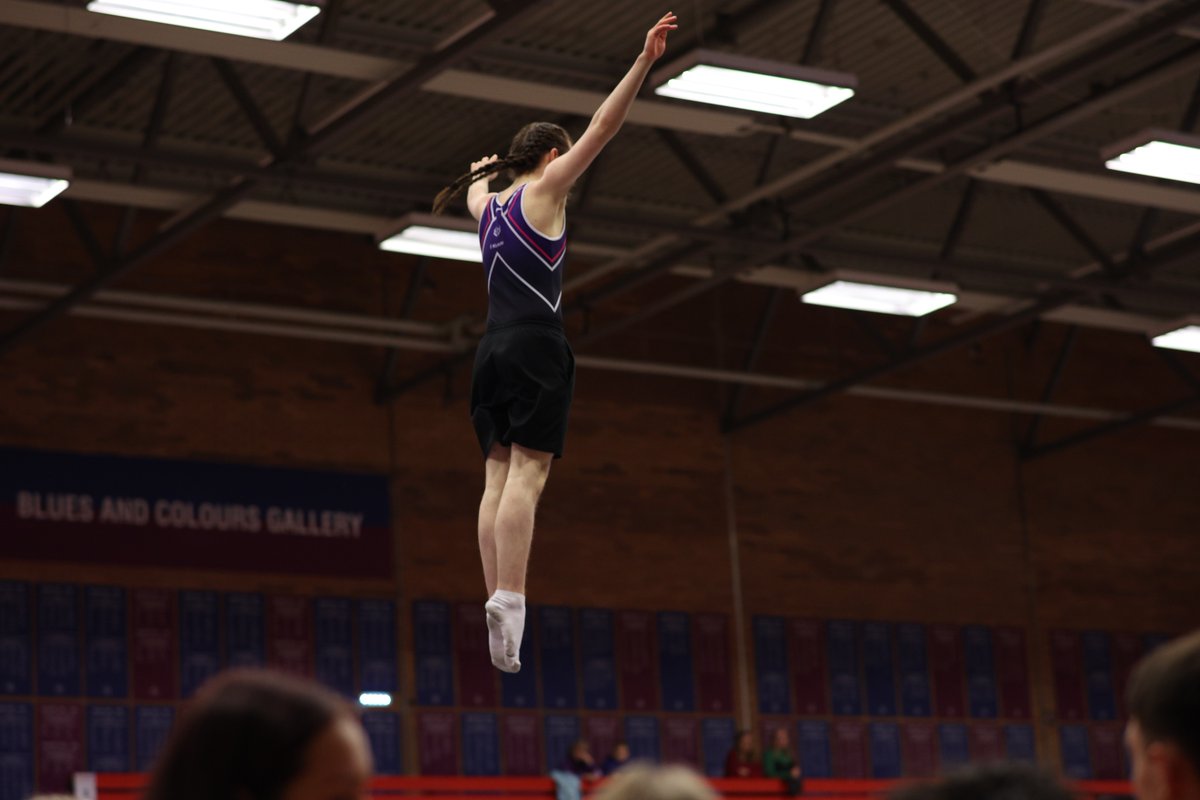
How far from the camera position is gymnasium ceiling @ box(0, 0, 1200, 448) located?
54.6ft

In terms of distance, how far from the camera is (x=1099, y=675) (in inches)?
1082

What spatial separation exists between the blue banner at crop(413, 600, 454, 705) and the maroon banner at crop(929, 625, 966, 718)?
278 inches

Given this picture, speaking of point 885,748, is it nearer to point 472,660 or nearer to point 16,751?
point 472,660

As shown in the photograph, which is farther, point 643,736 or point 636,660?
point 636,660

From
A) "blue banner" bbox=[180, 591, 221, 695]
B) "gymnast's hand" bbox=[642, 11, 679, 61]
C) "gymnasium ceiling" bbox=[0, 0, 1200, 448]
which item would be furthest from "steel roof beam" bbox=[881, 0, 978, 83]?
"blue banner" bbox=[180, 591, 221, 695]

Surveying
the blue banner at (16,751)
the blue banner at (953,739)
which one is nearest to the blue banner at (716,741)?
the blue banner at (953,739)

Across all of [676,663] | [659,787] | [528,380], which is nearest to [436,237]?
[676,663]

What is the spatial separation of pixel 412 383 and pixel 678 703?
17.1ft

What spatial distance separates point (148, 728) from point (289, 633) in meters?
1.89

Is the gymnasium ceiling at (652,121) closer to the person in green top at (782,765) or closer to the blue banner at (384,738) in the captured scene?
the blue banner at (384,738)

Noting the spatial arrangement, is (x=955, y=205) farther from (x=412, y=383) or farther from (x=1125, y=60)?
(x=412, y=383)

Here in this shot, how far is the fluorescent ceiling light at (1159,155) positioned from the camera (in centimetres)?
1652

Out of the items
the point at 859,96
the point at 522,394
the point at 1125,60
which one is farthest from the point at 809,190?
the point at 522,394

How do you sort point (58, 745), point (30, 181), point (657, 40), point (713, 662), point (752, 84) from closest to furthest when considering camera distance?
point (657, 40) → point (752, 84) → point (30, 181) → point (58, 745) → point (713, 662)
